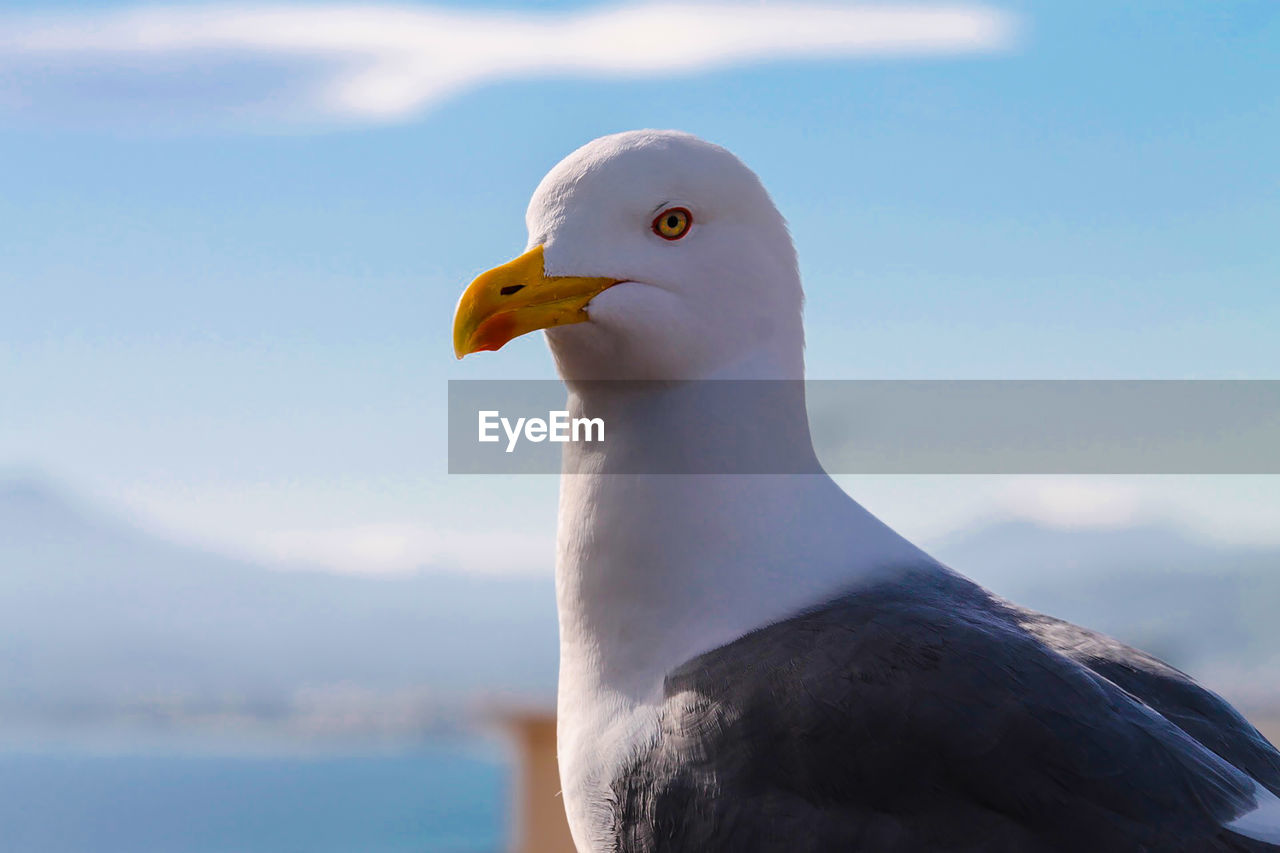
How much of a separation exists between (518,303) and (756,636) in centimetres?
62

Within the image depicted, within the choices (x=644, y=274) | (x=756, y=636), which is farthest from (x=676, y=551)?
(x=644, y=274)

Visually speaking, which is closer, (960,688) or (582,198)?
(960,688)

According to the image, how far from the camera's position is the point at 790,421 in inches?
84.1

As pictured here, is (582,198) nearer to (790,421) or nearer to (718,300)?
(718,300)

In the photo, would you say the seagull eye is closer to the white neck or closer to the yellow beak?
the yellow beak

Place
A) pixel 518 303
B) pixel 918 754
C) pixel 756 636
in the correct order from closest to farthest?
pixel 918 754 → pixel 756 636 → pixel 518 303

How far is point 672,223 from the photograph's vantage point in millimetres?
2082

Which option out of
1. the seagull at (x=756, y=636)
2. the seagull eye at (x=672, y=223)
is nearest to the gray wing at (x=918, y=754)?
the seagull at (x=756, y=636)

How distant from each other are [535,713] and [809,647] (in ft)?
11.1

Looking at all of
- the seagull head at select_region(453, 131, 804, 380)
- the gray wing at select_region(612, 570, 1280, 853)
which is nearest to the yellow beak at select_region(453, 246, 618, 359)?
the seagull head at select_region(453, 131, 804, 380)

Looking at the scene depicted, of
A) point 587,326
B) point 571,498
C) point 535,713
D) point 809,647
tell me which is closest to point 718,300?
point 587,326

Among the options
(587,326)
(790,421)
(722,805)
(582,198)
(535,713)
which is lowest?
(535,713)

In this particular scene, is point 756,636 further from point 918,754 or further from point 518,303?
point 518,303

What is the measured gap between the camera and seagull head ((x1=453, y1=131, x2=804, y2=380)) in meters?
2.02
